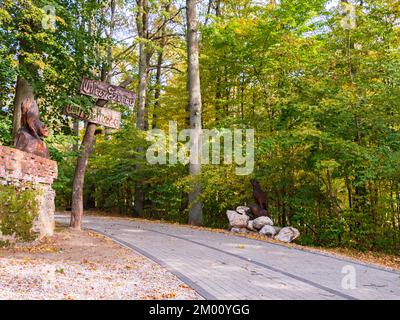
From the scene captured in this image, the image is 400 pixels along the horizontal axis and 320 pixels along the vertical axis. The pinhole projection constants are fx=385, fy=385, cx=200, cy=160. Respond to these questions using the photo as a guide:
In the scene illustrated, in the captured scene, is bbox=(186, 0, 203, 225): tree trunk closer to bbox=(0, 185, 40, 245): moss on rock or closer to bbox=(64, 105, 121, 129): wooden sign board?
bbox=(64, 105, 121, 129): wooden sign board

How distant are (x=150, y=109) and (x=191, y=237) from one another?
10.5 metres

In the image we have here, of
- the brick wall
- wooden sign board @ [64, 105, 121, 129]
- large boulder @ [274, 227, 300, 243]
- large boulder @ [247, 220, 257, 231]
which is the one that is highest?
wooden sign board @ [64, 105, 121, 129]

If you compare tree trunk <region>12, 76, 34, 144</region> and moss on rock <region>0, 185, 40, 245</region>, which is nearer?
moss on rock <region>0, 185, 40, 245</region>

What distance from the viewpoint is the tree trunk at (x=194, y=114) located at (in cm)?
1436

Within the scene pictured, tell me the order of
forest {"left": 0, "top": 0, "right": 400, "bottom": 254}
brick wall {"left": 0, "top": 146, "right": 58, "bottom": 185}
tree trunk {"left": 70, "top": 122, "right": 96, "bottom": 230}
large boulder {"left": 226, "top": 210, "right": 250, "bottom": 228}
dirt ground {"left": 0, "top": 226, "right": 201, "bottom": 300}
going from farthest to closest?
large boulder {"left": 226, "top": 210, "right": 250, "bottom": 228}, tree trunk {"left": 70, "top": 122, "right": 96, "bottom": 230}, forest {"left": 0, "top": 0, "right": 400, "bottom": 254}, brick wall {"left": 0, "top": 146, "right": 58, "bottom": 185}, dirt ground {"left": 0, "top": 226, "right": 201, "bottom": 300}

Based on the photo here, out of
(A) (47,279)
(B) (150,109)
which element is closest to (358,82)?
(A) (47,279)

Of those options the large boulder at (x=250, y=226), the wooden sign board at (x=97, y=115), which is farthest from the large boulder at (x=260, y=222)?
the wooden sign board at (x=97, y=115)

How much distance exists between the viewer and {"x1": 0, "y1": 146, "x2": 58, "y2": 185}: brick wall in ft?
22.9

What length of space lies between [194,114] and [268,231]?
5.37 meters

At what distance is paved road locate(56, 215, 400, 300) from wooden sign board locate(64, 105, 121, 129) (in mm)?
3073

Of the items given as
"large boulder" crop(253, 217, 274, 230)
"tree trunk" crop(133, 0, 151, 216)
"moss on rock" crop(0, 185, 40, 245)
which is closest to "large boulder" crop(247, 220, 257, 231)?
"large boulder" crop(253, 217, 274, 230)

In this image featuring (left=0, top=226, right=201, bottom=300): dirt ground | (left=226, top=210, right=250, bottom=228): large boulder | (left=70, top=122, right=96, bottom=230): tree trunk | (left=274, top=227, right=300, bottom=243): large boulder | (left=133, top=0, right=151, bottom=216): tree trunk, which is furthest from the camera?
(left=133, top=0, right=151, bottom=216): tree trunk

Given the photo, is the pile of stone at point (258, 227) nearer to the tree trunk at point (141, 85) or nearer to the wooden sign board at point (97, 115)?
the wooden sign board at point (97, 115)

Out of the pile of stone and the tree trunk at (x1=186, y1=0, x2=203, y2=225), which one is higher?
the tree trunk at (x1=186, y1=0, x2=203, y2=225)
